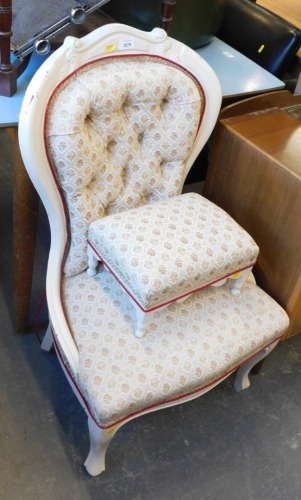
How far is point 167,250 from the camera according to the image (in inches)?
40.7

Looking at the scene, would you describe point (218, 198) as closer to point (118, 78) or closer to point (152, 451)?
point (118, 78)

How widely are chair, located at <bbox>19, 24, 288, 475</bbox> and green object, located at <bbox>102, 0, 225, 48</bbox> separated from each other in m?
0.35

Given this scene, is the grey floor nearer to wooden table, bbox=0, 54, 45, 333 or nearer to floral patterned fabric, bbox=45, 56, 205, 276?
wooden table, bbox=0, 54, 45, 333

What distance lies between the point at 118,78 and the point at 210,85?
0.80 feet

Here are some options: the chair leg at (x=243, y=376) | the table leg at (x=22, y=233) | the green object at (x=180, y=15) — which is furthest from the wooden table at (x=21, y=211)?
the chair leg at (x=243, y=376)

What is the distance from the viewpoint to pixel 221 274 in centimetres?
111

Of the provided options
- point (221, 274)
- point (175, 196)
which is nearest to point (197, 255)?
point (221, 274)

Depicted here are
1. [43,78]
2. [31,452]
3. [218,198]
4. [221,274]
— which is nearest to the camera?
[43,78]

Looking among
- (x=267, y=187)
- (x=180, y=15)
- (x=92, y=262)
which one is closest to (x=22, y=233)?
(x=92, y=262)

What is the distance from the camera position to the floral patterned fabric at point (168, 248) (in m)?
1.01

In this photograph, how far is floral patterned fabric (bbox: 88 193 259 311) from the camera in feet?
3.30

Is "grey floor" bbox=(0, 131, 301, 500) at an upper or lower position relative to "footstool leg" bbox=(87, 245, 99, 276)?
lower

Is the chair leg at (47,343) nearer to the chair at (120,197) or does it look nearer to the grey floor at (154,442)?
the grey floor at (154,442)

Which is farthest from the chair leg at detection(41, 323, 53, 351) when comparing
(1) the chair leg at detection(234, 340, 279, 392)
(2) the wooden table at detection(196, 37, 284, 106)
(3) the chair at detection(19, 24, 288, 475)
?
(2) the wooden table at detection(196, 37, 284, 106)
